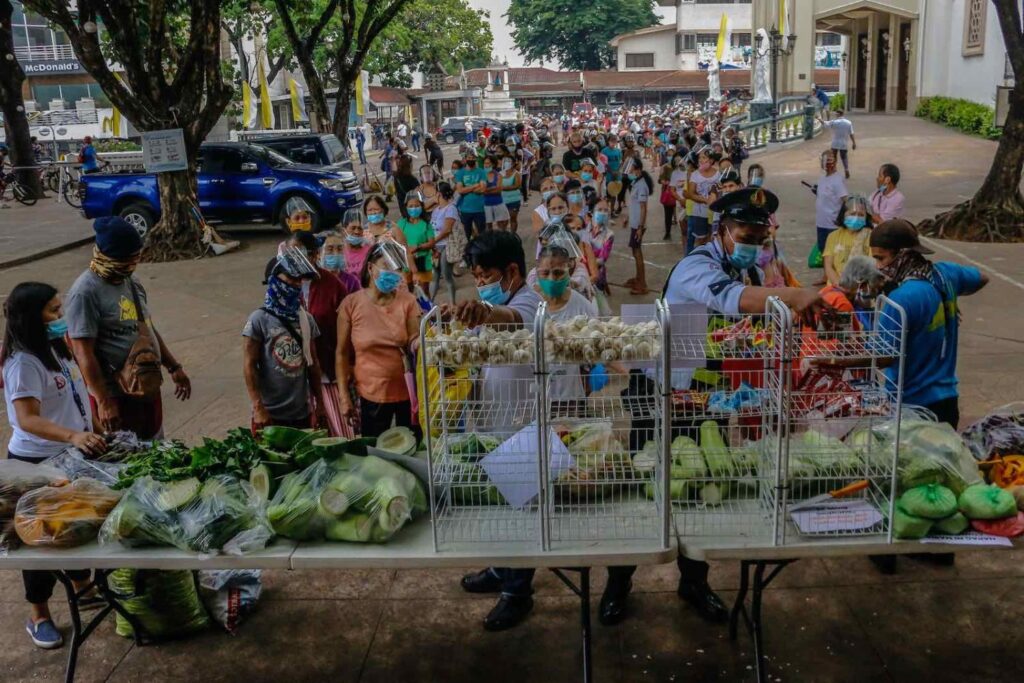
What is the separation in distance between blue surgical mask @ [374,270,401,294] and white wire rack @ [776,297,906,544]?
2388mm

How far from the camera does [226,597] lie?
458 cm

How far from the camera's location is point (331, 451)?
3729 mm

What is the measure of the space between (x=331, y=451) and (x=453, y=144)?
50.1 metres

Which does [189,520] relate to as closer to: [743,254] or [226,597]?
[226,597]

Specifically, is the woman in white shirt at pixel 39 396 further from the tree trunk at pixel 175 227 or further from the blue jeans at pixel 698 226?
the tree trunk at pixel 175 227

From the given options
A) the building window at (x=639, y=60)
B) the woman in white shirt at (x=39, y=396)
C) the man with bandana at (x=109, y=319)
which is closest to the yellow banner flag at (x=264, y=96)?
the man with bandana at (x=109, y=319)

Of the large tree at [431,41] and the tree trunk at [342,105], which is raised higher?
the large tree at [431,41]

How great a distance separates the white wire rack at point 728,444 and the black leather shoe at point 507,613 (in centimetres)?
133

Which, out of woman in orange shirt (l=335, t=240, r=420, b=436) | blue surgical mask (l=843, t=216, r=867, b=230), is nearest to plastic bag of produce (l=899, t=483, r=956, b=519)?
woman in orange shirt (l=335, t=240, r=420, b=436)

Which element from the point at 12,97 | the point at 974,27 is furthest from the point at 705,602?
the point at 974,27

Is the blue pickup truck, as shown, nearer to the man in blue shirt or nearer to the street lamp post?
the man in blue shirt

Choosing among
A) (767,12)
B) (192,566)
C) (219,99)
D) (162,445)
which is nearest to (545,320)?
(192,566)

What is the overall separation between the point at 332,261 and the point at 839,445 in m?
4.23

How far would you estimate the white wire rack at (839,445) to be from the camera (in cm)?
330
